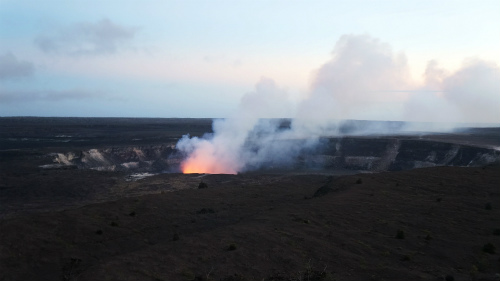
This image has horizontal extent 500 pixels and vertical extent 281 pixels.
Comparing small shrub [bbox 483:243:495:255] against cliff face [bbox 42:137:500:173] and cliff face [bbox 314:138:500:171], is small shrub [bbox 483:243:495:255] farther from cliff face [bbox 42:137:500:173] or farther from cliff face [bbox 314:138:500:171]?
cliff face [bbox 42:137:500:173]

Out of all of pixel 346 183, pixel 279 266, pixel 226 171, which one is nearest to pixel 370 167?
pixel 226 171

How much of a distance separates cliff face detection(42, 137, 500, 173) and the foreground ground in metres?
30.5

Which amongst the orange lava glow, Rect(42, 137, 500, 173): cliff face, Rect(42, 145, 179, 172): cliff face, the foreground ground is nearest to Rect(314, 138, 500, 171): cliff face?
Rect(42, 137, 500, 173): cliff face

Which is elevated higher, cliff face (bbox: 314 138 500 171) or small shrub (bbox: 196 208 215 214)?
small shrub (bbox: 196 208 215 214)

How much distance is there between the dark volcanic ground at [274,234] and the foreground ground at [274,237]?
0.18 feet

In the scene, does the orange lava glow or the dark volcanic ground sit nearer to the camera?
the dark volcanic ground

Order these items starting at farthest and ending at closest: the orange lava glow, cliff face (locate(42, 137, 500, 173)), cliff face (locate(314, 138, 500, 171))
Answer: the orange lava glow < cliff face (locate(42, 137, 500, 173)) < cliff face (locate(314, 138, 500, 171))

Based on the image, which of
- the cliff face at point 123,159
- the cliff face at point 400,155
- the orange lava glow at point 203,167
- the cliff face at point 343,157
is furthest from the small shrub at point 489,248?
the cliff face at point 123,159

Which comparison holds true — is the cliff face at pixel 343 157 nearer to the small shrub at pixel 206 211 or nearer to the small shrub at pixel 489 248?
the small shrub at pixel 206 211

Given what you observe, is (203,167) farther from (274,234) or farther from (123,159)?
(274,234)

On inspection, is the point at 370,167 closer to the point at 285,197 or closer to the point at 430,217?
the point at 285,197

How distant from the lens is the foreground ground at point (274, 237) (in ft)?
47.9

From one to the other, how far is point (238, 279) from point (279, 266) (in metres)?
2.10

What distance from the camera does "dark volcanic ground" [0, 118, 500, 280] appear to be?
14.7m
